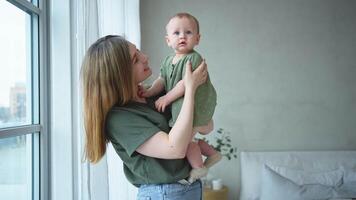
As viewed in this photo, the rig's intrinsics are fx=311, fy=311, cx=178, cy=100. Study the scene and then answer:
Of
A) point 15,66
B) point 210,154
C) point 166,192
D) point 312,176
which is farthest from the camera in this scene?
point 312,176

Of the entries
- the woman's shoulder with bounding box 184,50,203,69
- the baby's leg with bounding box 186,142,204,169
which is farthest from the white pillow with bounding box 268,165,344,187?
the woman's shoulder with bounding box 184,50,203,69

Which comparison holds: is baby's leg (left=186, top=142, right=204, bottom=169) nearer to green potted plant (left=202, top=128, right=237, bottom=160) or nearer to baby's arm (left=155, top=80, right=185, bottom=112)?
baby's arm (left=155, top=80, right=185, bottom=112)

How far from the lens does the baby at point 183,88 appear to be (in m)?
0.98

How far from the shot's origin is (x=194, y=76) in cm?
94

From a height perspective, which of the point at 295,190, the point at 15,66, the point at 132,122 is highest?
the point at 15,66

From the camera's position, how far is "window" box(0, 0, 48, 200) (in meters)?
1.22

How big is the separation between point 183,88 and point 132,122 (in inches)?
7.5

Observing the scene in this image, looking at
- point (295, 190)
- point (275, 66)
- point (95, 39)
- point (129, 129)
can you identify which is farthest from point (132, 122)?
point (275, 66)

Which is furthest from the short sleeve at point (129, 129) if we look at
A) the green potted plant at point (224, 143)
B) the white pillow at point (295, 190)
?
the green potted plant at point (224, 143)

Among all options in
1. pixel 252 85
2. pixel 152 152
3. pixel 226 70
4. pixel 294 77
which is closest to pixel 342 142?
pixel 294 77

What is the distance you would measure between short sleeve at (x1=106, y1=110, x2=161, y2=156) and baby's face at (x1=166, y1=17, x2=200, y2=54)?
0.31m

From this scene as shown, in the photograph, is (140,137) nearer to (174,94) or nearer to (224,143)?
(174,94)

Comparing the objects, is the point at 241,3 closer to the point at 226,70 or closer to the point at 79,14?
the point at 226,70

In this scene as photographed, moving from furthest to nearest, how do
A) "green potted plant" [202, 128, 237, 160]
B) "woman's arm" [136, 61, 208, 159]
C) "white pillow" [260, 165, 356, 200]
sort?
1. "green potted plant" [202, 128, 237, 160]
2. "white pillow" [260, 165, 356, 200]
3. "woman's arm" [136, 61, 208, 159]
